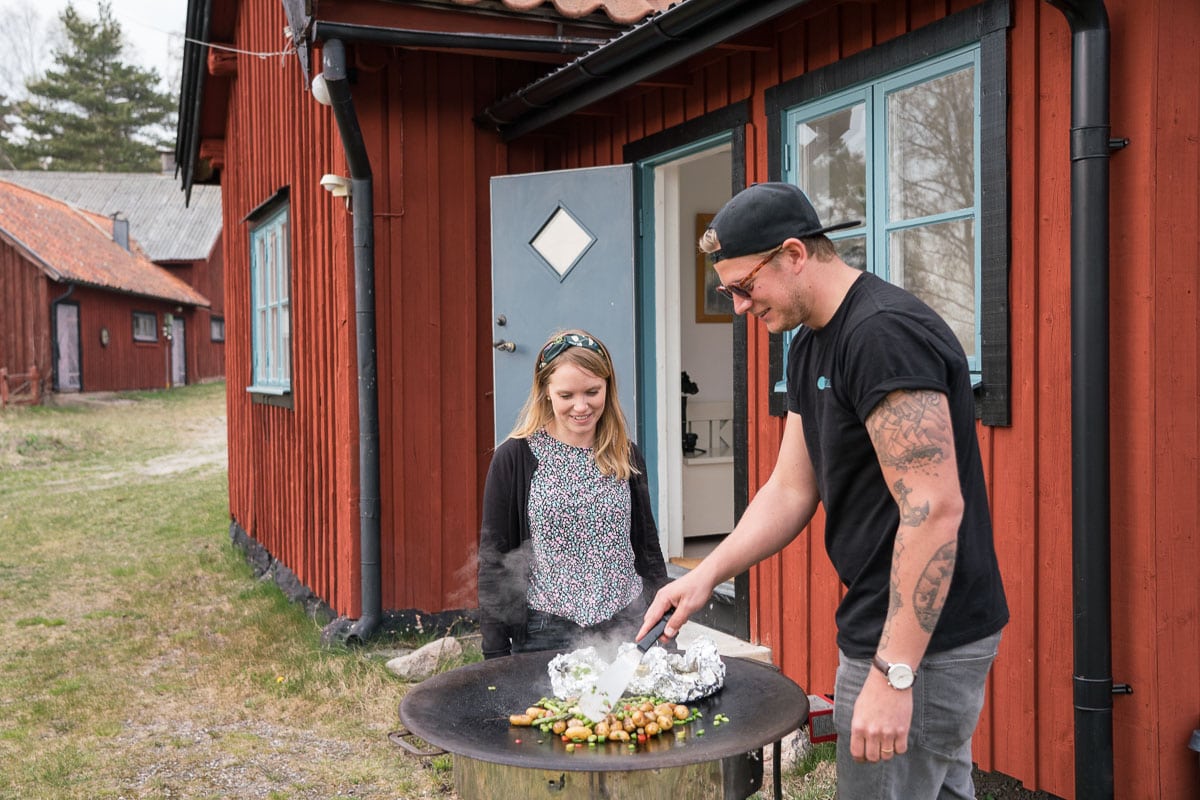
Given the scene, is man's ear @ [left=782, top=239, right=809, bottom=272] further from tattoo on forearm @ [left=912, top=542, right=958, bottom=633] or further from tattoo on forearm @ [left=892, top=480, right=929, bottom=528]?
tattoo on forearm @ [left=912, top=542, right=958, bottom=633]

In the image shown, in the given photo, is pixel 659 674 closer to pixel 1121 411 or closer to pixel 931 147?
pixel 1121 411

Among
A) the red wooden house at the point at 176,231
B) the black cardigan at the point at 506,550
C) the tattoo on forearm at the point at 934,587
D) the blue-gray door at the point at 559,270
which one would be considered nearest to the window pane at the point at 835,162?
the blue-gray door at the point at 559,270

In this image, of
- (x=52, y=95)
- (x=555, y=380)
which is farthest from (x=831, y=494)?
(x=52, y=95)

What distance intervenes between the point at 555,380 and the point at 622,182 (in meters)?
2.82

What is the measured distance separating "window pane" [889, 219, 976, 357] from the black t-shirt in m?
1.75

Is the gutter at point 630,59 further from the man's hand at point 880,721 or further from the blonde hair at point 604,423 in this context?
the man's hand at point 880,721

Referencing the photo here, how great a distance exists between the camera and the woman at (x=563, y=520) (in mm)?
3289

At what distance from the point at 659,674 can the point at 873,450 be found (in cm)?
83

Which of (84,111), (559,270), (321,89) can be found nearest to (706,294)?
(559,270)

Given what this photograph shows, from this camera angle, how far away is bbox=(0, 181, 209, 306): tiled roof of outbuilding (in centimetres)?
2556

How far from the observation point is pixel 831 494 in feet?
7.48

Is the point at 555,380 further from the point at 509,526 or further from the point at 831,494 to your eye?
the point at 831,494

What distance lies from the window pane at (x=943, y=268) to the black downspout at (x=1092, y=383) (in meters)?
0.64

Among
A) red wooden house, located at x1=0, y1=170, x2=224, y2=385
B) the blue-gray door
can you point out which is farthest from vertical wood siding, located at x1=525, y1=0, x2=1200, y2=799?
red wooden house, located at x1=0, y1=170, x2=224, y2=385
